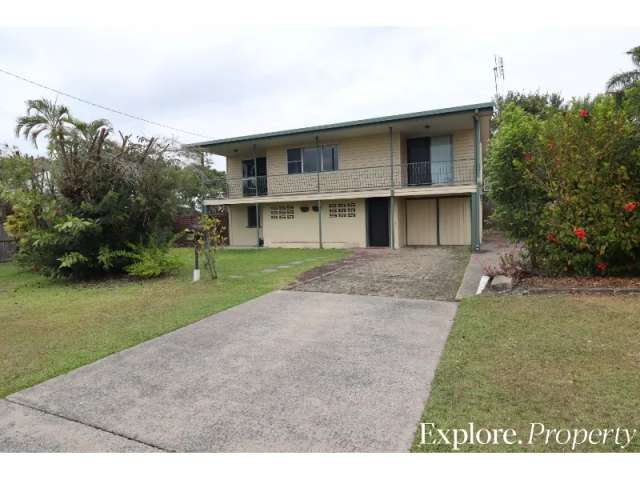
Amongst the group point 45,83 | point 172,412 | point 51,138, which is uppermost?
point 45,83

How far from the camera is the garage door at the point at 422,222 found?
1662 cm

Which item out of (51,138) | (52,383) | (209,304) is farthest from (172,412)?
(51,138)

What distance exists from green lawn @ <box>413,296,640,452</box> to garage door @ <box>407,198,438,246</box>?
11.4m

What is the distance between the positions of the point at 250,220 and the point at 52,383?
56.1ft

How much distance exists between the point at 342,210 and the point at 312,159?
2.92 metres

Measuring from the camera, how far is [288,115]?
3403 cm

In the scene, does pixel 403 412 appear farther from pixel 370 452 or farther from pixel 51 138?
pixel 51 138

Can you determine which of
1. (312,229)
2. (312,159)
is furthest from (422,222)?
(312,159)

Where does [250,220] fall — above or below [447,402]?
above

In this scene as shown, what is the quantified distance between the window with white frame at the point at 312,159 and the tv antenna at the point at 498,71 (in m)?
15.9

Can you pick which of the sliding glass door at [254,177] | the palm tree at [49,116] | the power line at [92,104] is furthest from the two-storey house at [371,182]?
the palm tree at [49,116]

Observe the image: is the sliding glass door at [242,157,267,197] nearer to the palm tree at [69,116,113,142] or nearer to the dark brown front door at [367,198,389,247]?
the dark brown front door at [367,198,389,247]

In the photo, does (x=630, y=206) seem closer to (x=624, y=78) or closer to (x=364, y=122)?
(x=364, y=122)

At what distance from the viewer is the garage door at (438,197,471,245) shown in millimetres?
16016
